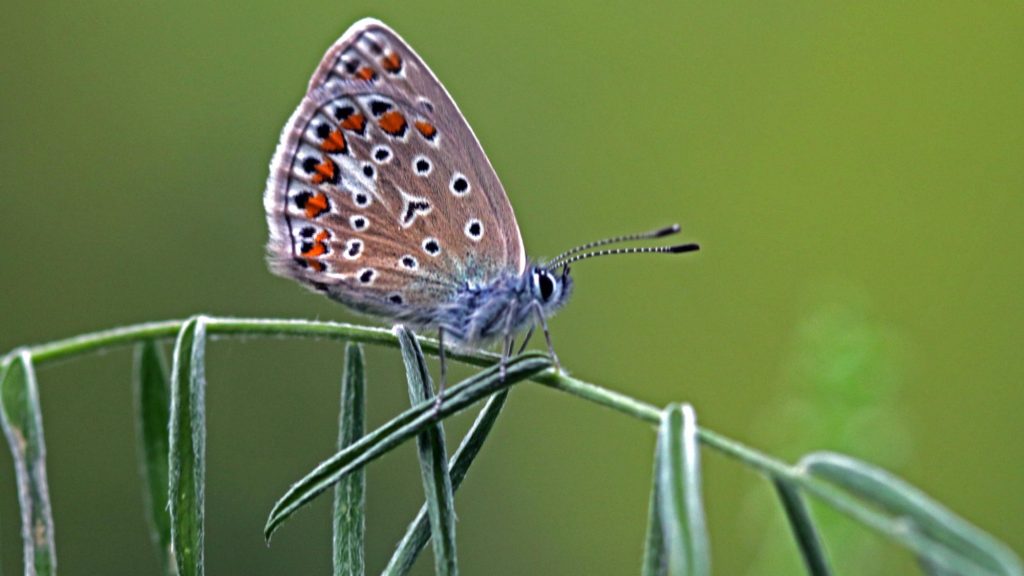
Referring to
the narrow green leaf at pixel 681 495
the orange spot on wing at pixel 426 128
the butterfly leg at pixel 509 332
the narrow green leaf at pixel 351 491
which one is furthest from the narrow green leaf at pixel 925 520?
the orange spot on wing at pixel 426 128

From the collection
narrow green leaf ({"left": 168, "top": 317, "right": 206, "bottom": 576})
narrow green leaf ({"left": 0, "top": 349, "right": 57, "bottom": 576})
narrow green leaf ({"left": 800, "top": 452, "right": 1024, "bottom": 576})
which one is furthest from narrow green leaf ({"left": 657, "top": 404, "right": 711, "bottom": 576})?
narrow green leaf ({"left": 0, "top": 349, "right": 57, "bottom": 576})

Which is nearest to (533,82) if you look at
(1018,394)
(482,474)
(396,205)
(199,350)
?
(482,474)

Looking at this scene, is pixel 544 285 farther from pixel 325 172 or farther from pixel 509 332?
pixel 325 172

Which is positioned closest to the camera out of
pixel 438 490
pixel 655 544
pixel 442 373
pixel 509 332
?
pixel 655 544

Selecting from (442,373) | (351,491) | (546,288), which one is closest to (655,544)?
(351,491)

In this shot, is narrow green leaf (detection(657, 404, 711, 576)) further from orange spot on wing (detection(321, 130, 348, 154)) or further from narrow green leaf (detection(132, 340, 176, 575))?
orange spot on wing (detection(321, 130, 348, 154))

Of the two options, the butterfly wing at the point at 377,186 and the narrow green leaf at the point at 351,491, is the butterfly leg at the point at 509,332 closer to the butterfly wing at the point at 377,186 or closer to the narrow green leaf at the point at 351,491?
the butterfly wing at the point at 377,186
